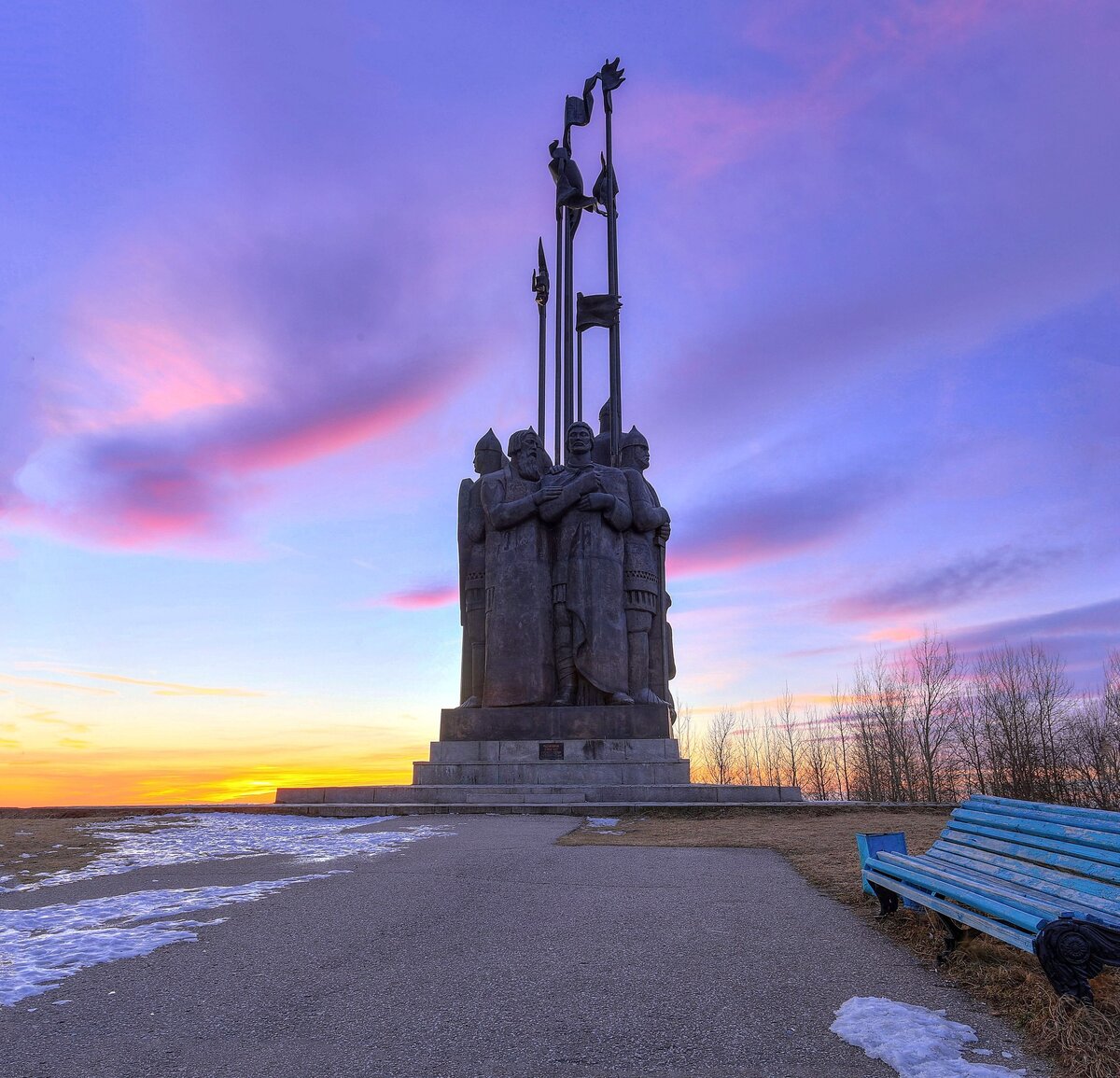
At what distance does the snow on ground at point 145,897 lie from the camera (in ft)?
14.0

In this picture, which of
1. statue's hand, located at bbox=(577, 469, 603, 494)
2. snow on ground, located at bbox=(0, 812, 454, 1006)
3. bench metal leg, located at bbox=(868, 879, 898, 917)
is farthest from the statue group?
bench metal leg, located at bbox=(868, 879, 898, 917)

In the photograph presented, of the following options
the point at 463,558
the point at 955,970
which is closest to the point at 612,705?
the point at 463,558

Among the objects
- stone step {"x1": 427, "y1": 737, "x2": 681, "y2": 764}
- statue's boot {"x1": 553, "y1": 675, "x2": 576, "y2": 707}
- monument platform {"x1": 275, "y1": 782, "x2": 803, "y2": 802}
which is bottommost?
monument platform {"x1": 275, "y1": 782, "x2": 803, "y2": 802}

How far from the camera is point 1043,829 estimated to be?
424 centimetres

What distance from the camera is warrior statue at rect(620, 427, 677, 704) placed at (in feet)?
57.5

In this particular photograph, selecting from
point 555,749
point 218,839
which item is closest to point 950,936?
point 218,839

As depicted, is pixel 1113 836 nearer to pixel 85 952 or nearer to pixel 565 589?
pixel 85 952

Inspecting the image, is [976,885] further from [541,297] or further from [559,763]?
[541,297]

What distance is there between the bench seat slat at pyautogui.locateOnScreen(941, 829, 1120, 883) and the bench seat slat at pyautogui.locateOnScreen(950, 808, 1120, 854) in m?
0.08

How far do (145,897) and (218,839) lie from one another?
13.6ft

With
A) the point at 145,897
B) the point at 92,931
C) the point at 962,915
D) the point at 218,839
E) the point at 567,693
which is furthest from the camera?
the point at 567,693

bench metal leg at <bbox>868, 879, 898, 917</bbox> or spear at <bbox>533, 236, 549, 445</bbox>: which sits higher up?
spear at <bbox>533, 236, 549, 445</bbox>

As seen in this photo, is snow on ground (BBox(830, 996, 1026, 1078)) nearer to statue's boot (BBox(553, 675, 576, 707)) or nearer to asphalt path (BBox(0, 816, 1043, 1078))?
asphalt path (BBox(0, 816, 1043, 1078))

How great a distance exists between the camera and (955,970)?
3.89 meters
